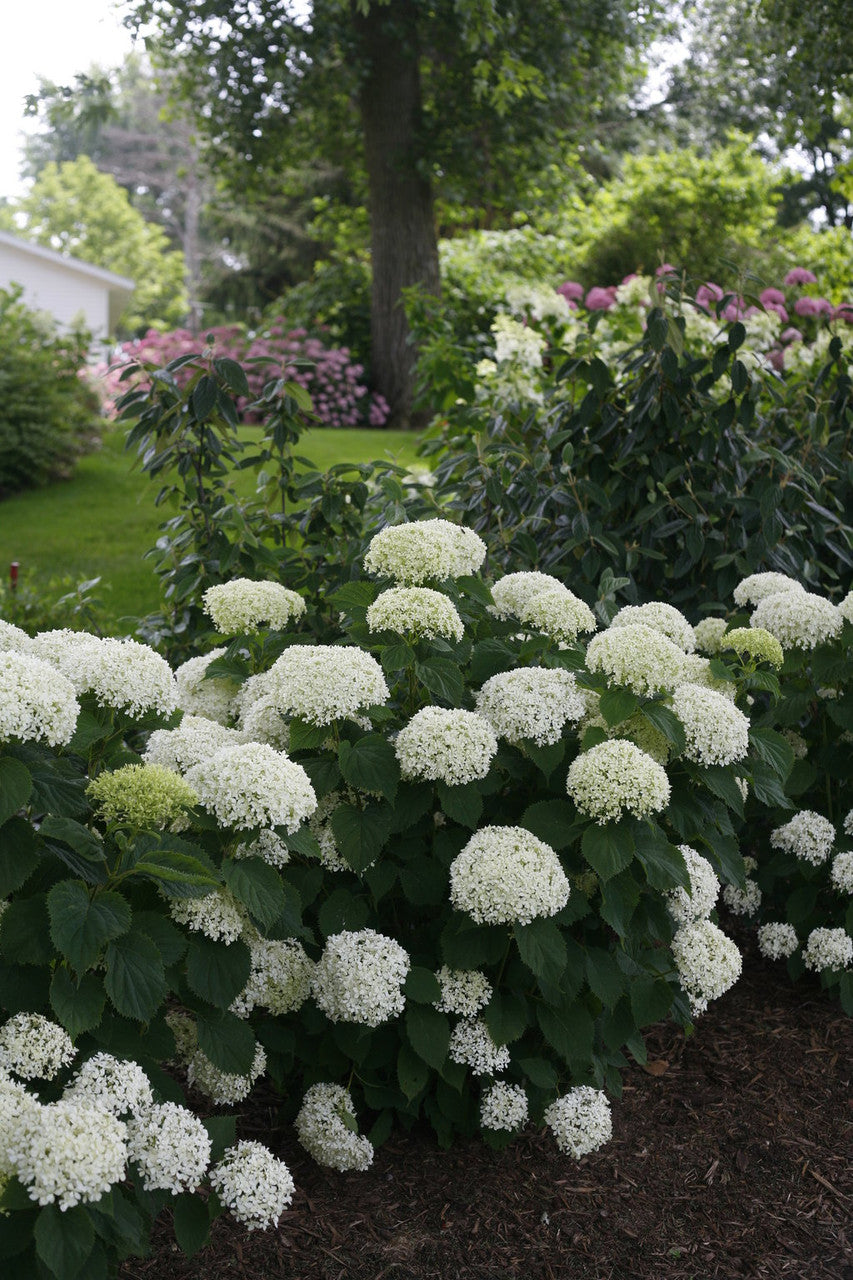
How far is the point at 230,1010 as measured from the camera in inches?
75.4

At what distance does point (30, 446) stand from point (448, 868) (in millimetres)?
8564

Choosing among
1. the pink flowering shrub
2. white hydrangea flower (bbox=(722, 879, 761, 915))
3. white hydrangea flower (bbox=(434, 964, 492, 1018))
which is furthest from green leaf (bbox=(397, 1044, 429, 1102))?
the pink flowering shrub

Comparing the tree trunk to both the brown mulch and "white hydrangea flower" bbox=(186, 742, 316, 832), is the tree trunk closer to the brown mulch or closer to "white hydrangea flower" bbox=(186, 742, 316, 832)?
the brown mulch

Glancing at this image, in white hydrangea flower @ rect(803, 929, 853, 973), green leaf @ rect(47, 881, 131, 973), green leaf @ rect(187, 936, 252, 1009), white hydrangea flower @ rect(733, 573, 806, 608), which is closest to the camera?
green leaf @ rect(47, 881, 131, 973)

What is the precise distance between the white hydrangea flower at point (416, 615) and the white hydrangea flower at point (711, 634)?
3.06 feet

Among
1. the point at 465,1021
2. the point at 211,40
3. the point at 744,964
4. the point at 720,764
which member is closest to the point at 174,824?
the point at 465,1021

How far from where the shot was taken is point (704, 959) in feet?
7.57

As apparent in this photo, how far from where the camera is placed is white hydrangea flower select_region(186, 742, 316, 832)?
1736 mm

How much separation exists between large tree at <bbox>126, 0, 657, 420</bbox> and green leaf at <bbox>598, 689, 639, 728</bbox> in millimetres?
9839

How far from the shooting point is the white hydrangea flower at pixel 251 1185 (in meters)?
1.72

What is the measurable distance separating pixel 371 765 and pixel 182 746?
1.14 feet

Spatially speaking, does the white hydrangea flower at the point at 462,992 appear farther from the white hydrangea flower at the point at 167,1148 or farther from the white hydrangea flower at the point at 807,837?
the white hydrangea flower at the point at 807,837

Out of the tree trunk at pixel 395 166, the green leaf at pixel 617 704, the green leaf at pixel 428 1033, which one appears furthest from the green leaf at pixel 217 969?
the tree trunk at pixel 395 166

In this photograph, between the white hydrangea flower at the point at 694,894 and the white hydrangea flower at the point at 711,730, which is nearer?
the white hydrangea flower at the point at 711,730
